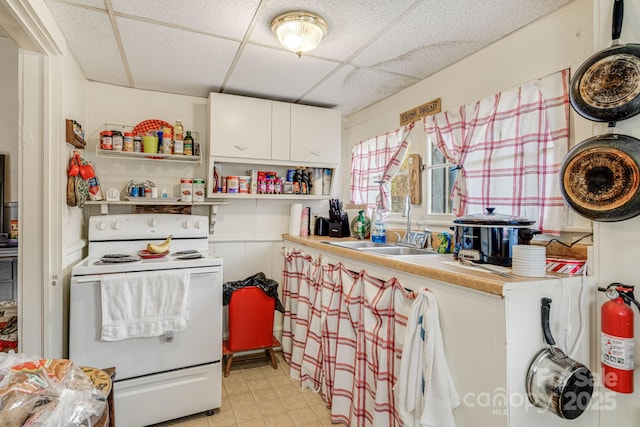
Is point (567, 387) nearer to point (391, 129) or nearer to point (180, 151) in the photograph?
point (391, 129)

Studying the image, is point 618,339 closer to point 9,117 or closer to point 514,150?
point 514,150

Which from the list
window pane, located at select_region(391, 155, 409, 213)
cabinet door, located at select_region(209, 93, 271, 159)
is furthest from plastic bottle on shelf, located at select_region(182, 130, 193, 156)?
window pane, located at select_region(391, 155, 409, 213)

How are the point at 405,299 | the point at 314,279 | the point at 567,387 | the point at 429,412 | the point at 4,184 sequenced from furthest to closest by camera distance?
the point at 4,184 < the point at 314,279 < the point at 405,299 < the point at 429,412 < the point at 567,387

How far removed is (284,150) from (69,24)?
5.06 ft

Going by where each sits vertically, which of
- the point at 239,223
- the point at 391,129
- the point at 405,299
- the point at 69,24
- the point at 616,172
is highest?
the point at 69,24

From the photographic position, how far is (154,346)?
1.90 meters

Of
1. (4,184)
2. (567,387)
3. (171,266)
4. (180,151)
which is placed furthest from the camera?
(4,184)

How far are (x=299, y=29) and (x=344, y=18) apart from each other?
0.22m

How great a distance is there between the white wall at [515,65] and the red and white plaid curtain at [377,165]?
0.32 feet

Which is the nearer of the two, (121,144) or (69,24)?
(69,24)

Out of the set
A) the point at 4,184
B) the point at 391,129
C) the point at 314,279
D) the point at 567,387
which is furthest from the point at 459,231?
the point at 4,184

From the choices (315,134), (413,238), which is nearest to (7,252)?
(315,134)

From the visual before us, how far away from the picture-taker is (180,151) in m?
2.53

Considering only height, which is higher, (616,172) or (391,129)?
(391,129)
